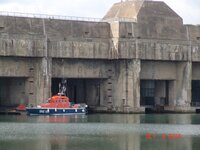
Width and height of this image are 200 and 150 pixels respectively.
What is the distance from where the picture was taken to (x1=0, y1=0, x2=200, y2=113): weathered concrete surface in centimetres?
8056

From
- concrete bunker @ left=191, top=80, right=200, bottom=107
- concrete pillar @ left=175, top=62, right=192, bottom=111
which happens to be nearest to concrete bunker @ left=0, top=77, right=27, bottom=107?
concrete pillar @ left=175, top=62, right=192, bottom=111

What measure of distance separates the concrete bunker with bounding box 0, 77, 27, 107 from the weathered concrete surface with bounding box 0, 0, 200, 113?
0.34 ft

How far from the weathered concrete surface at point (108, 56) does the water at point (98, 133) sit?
6.12m

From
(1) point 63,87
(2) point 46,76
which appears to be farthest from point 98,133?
(1) point 63,87

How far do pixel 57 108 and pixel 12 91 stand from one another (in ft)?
17.7

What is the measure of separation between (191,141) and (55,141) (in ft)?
29.2

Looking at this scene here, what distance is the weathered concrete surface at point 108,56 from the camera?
8056 centimetres

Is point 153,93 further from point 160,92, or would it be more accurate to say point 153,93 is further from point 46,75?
point 46,75

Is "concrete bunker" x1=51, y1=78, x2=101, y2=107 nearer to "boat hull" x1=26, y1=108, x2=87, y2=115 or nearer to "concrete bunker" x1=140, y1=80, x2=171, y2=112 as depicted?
"boat hull" x1=26, y1=108, x2=87, y2=115

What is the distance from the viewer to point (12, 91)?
83.8 meters

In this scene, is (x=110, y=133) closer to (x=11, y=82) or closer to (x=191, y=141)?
(x=191, y=141)

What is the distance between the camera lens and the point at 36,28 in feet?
266

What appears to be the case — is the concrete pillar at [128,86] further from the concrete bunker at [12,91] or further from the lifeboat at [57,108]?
the concrete bunker at [12,91]
